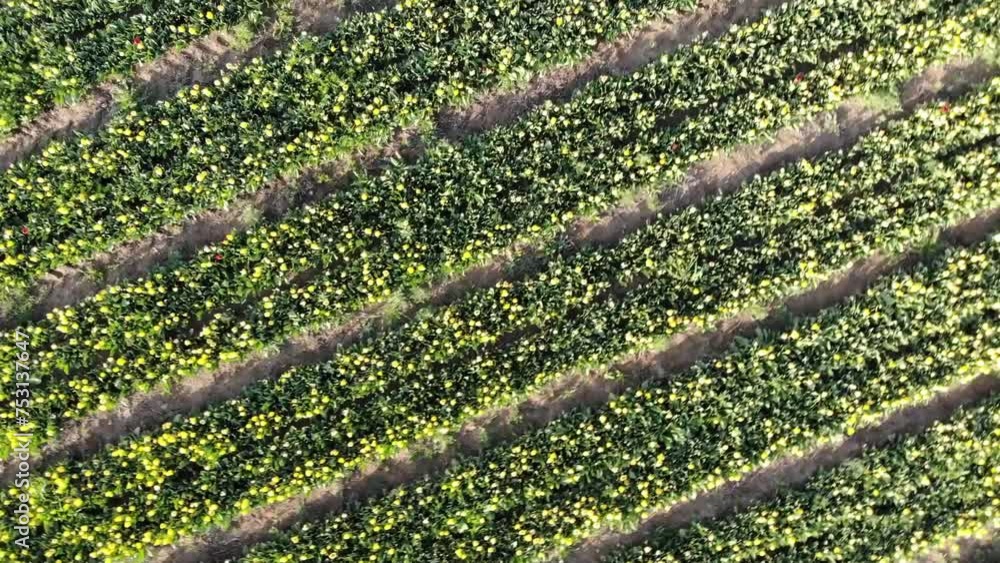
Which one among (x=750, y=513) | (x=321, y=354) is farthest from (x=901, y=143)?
(x=321, y=354)

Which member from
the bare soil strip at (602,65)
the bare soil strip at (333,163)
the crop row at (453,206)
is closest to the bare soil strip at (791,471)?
the bare soil strip at (333,163)

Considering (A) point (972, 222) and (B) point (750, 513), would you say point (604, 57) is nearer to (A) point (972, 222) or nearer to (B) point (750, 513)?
(A) point (972, 222)

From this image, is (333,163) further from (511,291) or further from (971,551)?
(971,551)

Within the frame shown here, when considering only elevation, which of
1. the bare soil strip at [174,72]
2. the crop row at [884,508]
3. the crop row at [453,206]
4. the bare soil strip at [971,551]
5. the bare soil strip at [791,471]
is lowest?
the bare soil strip at [971,551]

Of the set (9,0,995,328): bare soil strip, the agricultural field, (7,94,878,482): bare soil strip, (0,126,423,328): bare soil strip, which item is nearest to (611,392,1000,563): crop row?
the agricultural field

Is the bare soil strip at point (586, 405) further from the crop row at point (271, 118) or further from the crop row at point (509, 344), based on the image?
the crop row at point (271, 118)

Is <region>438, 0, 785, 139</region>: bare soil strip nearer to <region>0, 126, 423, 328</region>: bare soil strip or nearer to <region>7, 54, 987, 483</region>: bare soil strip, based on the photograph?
<region>0, 126, 423, 328</region>: bare soil strip
